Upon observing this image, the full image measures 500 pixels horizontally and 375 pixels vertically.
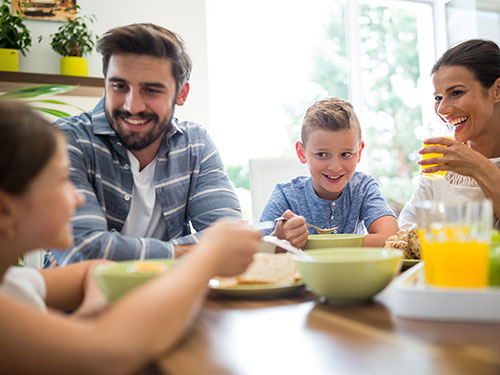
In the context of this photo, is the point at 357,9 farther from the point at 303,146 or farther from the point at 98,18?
the point at 303,146

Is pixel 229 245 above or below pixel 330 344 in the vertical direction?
above

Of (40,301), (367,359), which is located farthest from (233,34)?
(367,359)

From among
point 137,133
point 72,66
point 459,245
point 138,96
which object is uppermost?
point 72,66

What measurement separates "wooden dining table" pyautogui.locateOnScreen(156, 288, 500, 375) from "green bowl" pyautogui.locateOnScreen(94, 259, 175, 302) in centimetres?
10

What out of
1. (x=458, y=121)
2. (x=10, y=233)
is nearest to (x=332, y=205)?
(x=458, y=121)

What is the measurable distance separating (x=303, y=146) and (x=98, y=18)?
2.26 meters

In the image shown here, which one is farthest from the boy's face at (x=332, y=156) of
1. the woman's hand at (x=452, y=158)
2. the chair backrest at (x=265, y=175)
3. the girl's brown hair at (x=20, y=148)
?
the girl's brown hair at (x=20, y=148)

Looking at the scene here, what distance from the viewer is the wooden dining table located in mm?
500

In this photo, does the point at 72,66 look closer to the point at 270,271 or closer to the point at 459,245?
the point at 270,271

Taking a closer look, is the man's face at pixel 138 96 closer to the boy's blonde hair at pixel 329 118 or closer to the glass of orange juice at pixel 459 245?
the boy's blonde hair at pixel 329 118

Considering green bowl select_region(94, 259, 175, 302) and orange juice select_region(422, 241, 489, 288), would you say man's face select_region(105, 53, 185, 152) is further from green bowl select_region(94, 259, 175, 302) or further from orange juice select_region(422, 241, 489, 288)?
orange juice select_region(422, 241, 489, 288)

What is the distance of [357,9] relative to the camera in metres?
4.55

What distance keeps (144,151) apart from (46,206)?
1005mm

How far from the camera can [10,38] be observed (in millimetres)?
3127
